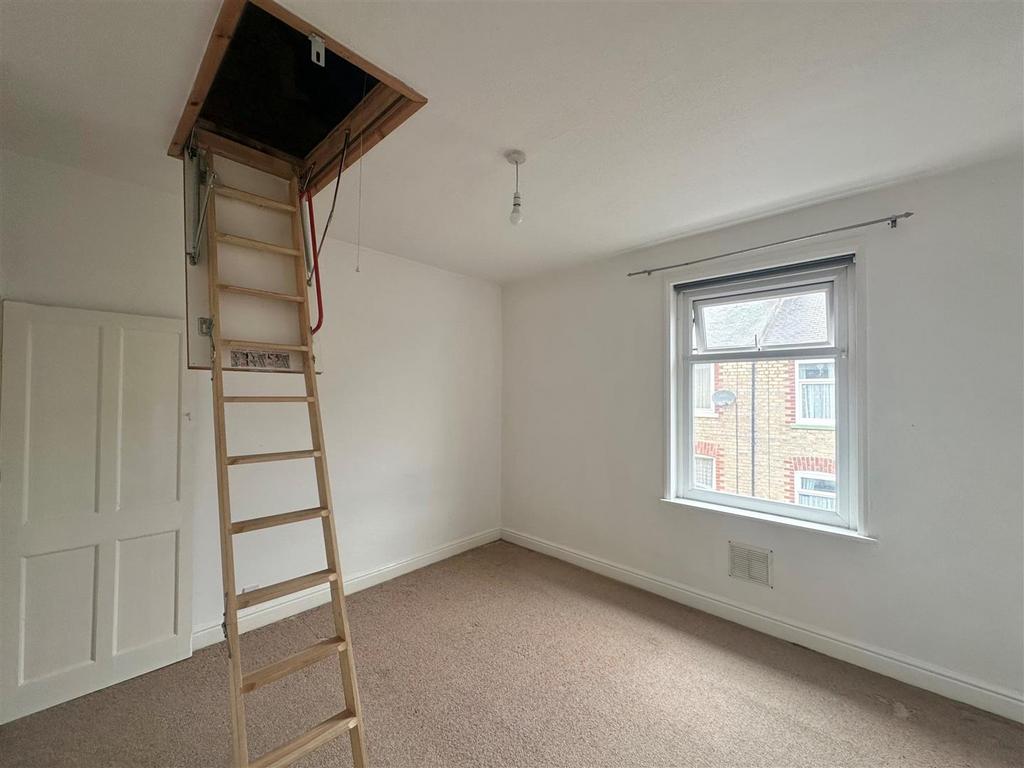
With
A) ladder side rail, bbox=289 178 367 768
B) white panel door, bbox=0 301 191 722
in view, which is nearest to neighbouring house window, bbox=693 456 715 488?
ladder side rail, bbox=289 178 367 768

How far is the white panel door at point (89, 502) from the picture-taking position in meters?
1.90

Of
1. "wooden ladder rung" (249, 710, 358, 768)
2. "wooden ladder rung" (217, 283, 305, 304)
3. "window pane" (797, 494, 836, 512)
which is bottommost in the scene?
"wooden ladder rung" (249, 710, 358, 768)

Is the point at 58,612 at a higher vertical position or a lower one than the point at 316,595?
higher

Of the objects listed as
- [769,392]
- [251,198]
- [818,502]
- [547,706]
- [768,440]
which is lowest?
[547,706]

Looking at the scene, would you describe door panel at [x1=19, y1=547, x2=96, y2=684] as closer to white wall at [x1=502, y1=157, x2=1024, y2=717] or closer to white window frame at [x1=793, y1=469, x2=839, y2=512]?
white wall at [x1=502, y1=157, x2=1024, y2=717]

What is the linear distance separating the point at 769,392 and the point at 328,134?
2.95 m

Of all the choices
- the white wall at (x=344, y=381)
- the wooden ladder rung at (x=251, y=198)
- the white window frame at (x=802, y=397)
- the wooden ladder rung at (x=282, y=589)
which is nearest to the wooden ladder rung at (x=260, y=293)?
the wooden ladder rung at (x=251, y=198)

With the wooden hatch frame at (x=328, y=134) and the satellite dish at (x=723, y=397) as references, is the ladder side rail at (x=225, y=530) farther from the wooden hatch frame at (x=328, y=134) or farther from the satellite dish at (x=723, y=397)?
the satellite dish at (x=723, y=397)

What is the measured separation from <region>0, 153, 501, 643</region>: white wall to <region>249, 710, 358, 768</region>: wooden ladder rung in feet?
4.76

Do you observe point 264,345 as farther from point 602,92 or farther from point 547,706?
point 547,706

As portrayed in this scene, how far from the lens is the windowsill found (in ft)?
7.52

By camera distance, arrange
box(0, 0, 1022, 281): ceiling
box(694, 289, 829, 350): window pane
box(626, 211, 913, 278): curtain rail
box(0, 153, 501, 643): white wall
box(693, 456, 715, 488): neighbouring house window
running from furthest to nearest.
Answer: box(693, 456, 715, 488): neighbouring house window → box(694, 289, 829, 350): window pane → box(626, 211, 913, 278): curtain rail → box(0, 153, 501, 643): white wall → box(0, 0, 1022, 281): ceiling

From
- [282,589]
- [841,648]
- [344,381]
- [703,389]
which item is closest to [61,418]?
[344,381]

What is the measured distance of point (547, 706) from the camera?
1961 mm
